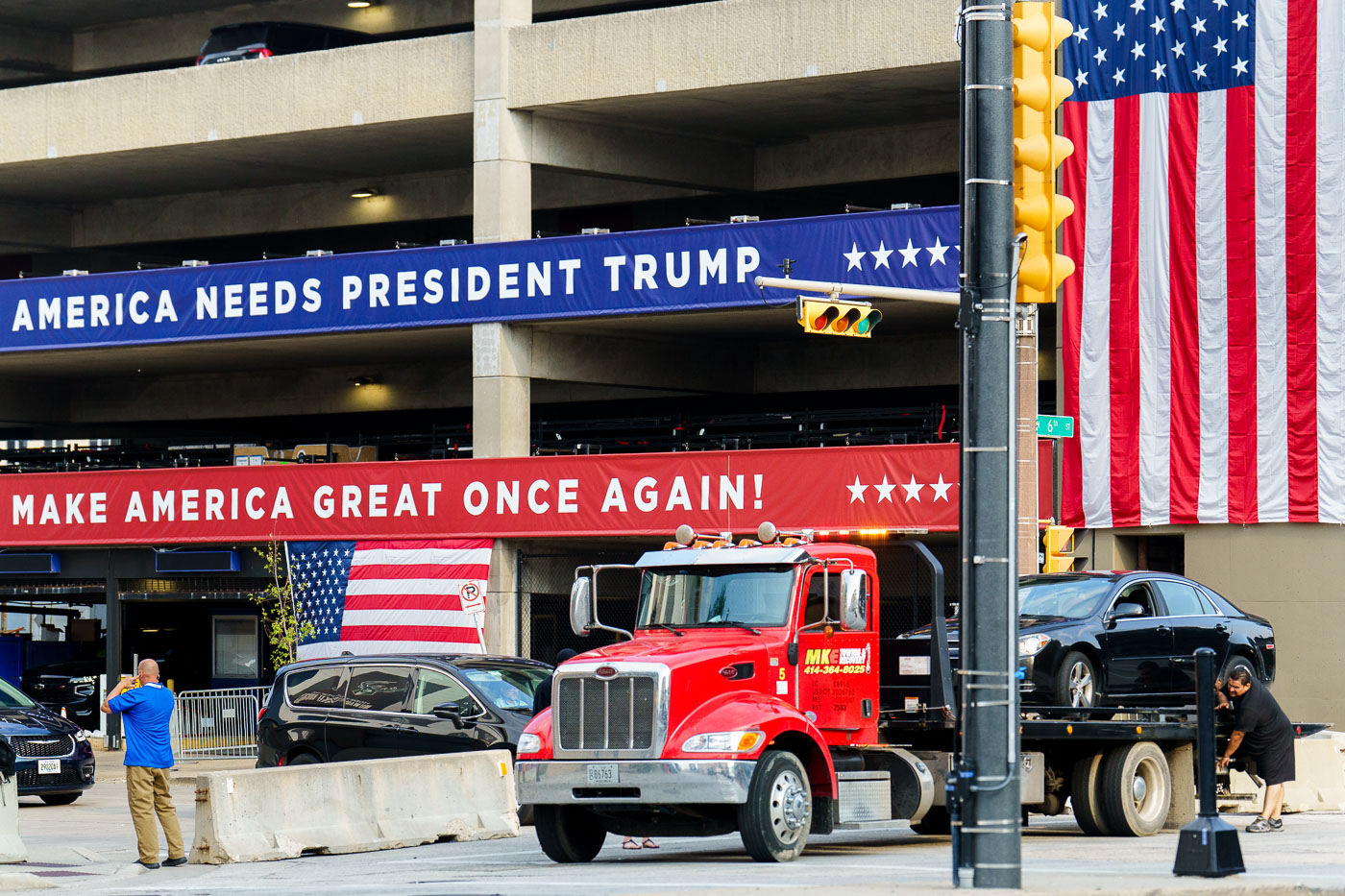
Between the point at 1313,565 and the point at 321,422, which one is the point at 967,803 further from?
the point at 321,422

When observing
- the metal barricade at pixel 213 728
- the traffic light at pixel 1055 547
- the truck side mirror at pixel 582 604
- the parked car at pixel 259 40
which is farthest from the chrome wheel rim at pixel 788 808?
the parked car at pixel 259 40

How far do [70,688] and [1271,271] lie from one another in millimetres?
22084

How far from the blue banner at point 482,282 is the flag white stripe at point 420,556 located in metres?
3.86

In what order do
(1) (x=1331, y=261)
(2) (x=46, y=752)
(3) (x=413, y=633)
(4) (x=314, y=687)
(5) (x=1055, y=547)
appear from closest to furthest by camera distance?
(4) (x=314, y=687), (5) (x=1055, y=547), (2) (x=46, y=752), (1) (x=1331, y=261), (3) (x=413, y=633)

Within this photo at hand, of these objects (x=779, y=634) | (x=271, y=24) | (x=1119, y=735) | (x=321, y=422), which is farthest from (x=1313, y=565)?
(x=321, y=422)

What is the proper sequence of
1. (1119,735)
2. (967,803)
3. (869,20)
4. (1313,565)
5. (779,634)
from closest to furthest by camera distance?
1. (967,803)
2. (779,634)
3. (1119,735)
4. (1313,565)
5. (869,20)

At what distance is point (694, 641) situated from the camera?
16406 millimetres

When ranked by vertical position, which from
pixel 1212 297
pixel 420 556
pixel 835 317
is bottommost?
pixel 420 556

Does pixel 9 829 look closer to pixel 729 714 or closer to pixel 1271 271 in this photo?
pixel 729 714

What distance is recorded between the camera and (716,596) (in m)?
16.8

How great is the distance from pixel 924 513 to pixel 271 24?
16.8 m

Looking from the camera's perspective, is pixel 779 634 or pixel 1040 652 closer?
pixel 779 634

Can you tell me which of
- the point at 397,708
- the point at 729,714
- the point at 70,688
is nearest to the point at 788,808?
the point at 729,714

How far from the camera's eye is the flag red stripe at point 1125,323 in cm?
3022
